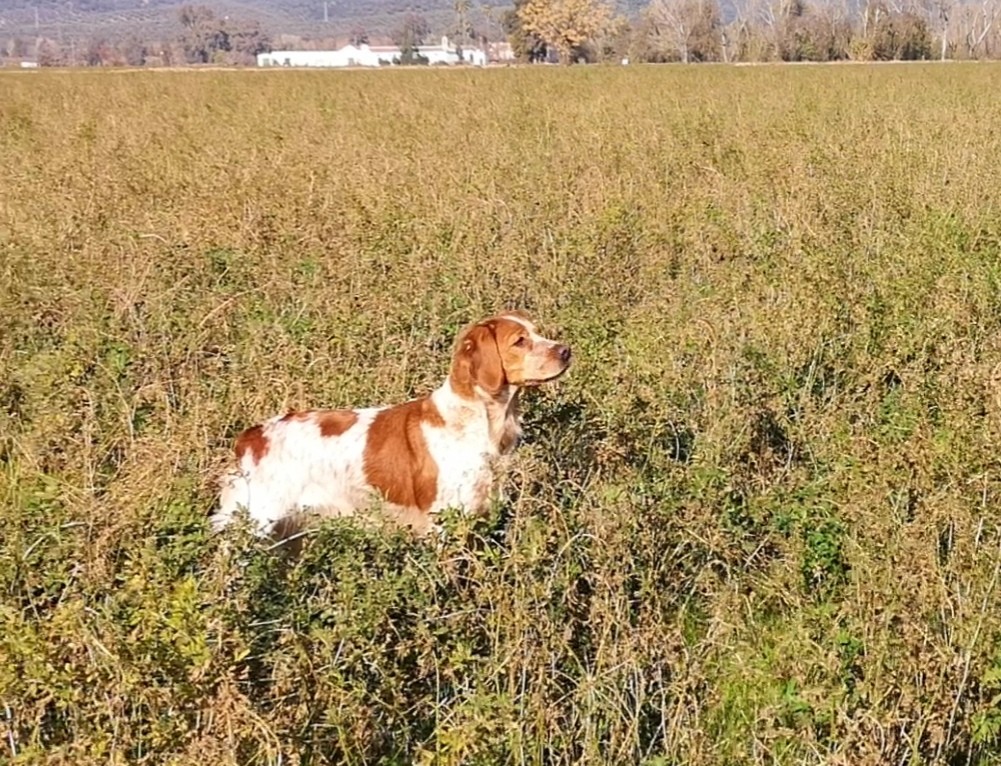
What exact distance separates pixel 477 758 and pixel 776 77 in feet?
64.5

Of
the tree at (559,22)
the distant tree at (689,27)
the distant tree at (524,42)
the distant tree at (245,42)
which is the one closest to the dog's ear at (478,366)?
the distant tree at (524,42)

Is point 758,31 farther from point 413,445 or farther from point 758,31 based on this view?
point 413,445

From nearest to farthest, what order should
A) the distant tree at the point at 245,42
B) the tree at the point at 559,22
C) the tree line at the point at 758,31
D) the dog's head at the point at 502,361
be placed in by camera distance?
the dog's head at the point at 502,361, the tree line at the point at 758,31, the tree at the point at 559,22, the distant tree at the point at 245,42

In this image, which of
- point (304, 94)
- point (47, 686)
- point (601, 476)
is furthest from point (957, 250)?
point (304, 94)

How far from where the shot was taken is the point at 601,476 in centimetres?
369

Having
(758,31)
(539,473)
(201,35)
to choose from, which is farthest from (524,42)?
(201,35)

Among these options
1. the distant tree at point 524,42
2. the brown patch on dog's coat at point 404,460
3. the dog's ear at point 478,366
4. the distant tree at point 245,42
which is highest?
the distant tree at point 245,42

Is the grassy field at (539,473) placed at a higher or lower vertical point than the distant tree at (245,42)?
lower

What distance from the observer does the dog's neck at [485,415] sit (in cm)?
399

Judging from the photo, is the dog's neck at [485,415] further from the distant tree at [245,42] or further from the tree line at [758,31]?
the distant tree at [245,42]

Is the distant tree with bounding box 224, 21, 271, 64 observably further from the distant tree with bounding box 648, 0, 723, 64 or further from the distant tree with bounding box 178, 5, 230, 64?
the distant tree with bounding box 648, 0, 723, 64

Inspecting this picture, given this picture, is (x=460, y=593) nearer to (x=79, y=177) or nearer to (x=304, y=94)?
(x=79, y=177)

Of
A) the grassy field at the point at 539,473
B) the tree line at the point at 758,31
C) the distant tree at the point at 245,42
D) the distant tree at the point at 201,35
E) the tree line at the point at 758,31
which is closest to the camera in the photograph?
the grassy field at the point at 539,473

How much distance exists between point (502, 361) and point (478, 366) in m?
0.08
